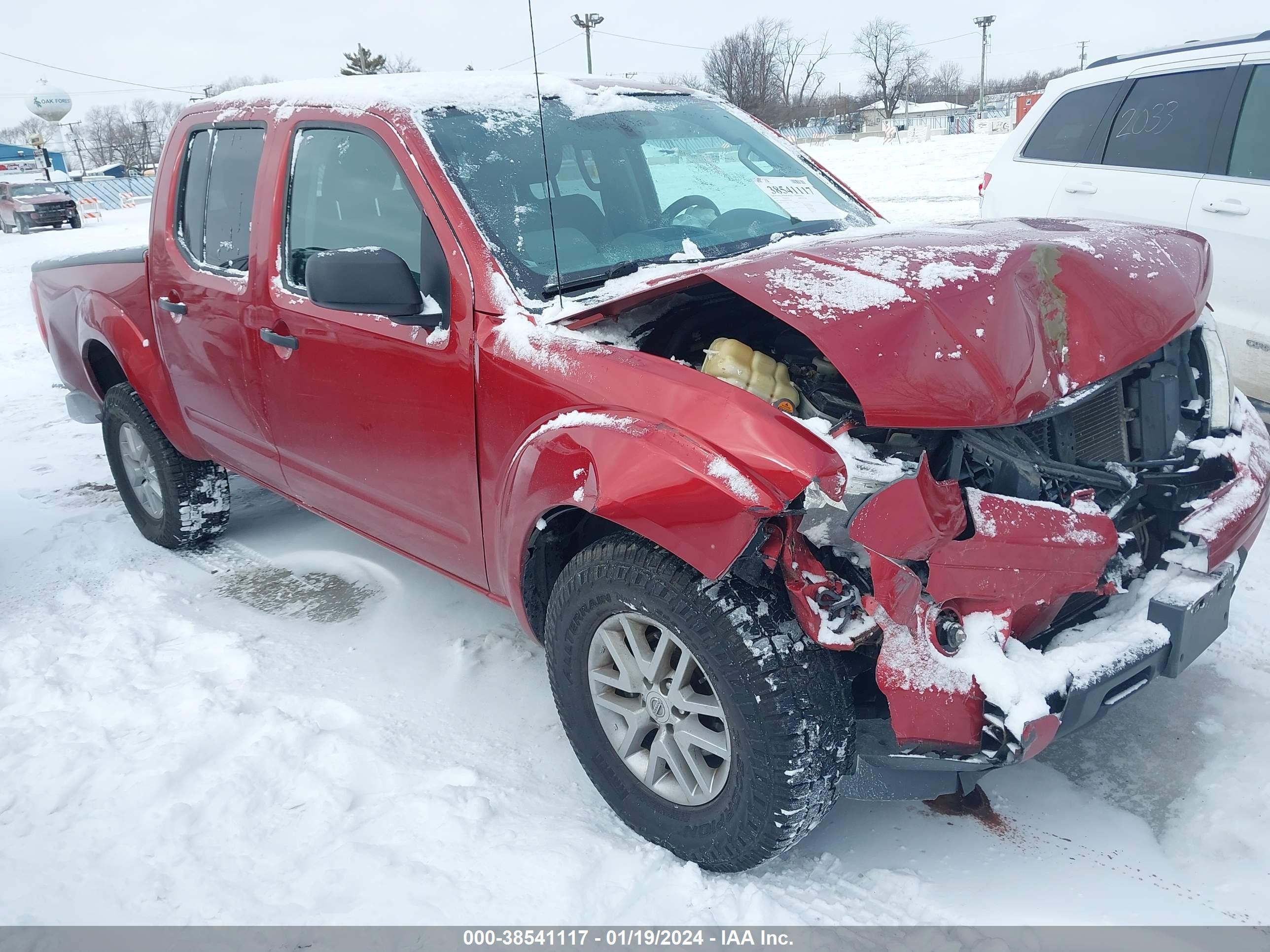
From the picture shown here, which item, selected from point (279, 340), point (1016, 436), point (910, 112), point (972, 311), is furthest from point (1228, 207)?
point (910, 112)

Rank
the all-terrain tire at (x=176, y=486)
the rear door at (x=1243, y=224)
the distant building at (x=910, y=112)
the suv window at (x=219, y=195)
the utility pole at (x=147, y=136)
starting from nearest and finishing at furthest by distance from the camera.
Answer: the suv window at (x=219, y=195) → the all-terrain tire at (x=176, y=486) → the rear door at (x=1243, y=224) → the distant building at (x=910, y=112) → the utility pole at (x=147, y=136)

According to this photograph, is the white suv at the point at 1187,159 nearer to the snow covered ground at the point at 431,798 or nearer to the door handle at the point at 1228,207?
the door handle at the point at 1228,207

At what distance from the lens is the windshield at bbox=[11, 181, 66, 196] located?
83.3 ft

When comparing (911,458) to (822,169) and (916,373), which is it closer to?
(916,373)

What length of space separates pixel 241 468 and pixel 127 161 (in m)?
78.9

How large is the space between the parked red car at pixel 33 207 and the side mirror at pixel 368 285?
27789 millimetres

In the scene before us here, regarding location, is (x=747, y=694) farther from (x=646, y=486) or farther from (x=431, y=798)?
(x=431, y=798)

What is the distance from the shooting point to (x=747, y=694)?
1.93m

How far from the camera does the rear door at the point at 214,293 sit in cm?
335

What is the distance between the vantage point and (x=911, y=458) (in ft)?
6.86

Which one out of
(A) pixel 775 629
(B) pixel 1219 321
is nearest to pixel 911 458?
(A) pixel 775 629

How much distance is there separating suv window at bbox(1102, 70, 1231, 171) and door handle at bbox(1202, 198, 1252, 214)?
8.8 inches

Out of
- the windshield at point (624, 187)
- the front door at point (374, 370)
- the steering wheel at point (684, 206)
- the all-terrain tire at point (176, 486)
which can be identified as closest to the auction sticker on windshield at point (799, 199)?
the windshield at point (624, 187)

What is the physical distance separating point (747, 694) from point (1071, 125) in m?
4.73
